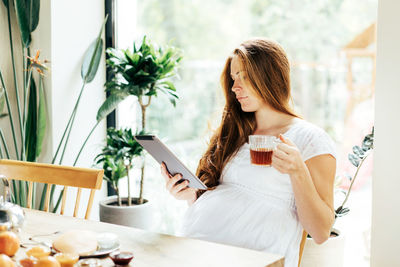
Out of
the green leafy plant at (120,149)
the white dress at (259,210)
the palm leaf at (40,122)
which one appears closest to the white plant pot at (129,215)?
the green leafy plant at (120,149)

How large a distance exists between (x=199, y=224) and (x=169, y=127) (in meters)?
2.89

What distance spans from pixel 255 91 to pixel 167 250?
2.62 ft

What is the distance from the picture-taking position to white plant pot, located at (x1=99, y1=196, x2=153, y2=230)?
8.52 ft

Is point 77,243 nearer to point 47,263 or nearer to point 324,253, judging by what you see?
point 47,263

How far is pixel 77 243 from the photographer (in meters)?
1.15

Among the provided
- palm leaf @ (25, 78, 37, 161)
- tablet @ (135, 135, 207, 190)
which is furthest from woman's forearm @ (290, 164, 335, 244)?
palm leaf @ (25, 78, 37, 161)

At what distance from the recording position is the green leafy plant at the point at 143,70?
2.57m

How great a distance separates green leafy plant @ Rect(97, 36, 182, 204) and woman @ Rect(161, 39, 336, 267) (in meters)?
0.74

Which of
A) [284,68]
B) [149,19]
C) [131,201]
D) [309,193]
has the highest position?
[149,19]

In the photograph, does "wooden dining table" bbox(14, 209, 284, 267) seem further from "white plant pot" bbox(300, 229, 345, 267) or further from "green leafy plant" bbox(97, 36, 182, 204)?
"green leafy plant" bbox(97, 36, 182, 204)

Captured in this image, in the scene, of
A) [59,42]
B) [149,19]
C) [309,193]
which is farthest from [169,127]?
[309,193]

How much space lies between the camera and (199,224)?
1.65 m

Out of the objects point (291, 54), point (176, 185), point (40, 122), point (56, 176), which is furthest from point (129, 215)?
point (291, 54)

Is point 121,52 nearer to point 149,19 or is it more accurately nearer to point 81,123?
point 81,123
